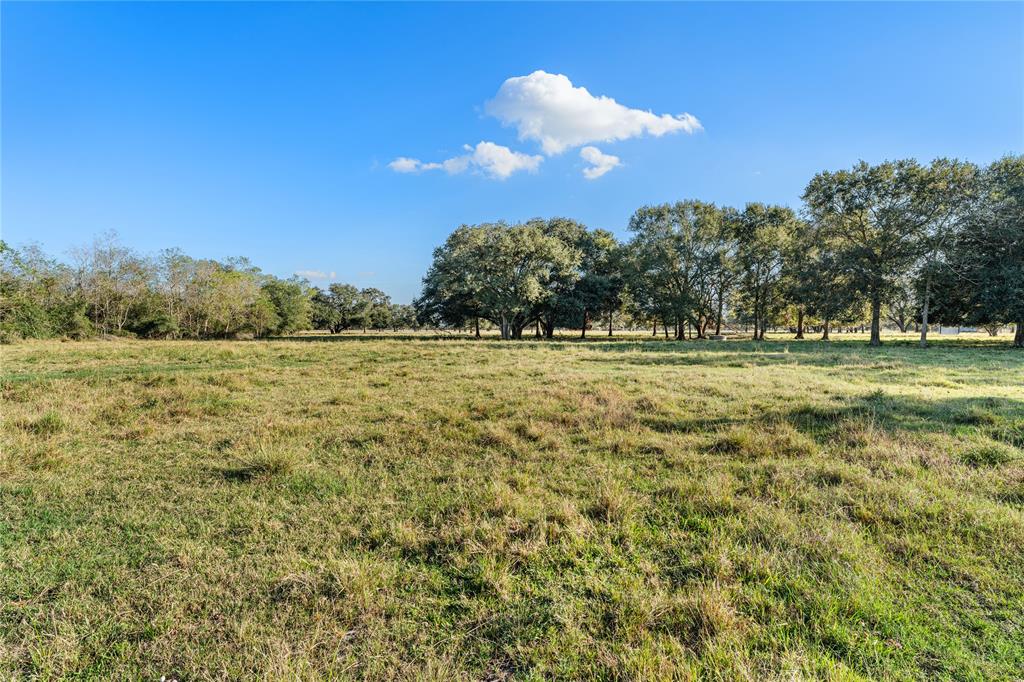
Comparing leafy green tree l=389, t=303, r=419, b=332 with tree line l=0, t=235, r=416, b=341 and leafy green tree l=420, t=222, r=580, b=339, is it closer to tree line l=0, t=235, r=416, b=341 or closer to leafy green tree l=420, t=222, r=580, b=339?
tree line l=0, t=235, r=416, b=341

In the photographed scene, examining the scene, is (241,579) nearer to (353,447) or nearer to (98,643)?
(98,643)

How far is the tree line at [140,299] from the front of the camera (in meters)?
40.7

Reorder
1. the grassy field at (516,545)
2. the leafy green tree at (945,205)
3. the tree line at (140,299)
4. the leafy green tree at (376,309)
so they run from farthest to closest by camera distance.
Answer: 1. the leafy green tree at (376,309)
2. the tree line at (140,299)
3. the leafy green tree at (945,205)
4. the grassy field at (516,545)

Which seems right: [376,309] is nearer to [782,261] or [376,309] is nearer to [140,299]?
[140,299]

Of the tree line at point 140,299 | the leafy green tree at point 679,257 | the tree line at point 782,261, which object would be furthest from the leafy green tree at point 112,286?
the leafy green tree at point 679,257

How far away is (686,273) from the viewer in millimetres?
49688

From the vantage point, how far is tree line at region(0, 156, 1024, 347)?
32.0 m

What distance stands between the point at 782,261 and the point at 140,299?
7815 cm

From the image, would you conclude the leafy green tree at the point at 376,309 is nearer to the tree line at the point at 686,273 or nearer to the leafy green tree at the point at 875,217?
the tree line at the point at 686,273

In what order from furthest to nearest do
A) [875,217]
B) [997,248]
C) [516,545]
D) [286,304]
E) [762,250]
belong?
[286,304] < [762,250] < [875,217] < [997,248] < [516,545]

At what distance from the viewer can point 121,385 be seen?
12.8 metres

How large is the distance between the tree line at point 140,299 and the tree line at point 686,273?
16 cm

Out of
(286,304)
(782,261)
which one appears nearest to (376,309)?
(286,304)

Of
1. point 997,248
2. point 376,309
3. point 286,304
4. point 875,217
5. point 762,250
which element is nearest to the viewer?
point 997,248
